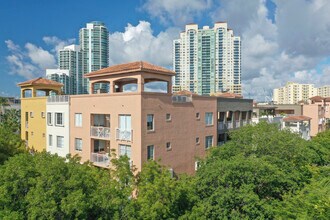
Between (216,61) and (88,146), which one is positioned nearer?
(88,146)

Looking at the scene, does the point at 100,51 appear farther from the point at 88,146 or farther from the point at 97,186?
the point at 97,186

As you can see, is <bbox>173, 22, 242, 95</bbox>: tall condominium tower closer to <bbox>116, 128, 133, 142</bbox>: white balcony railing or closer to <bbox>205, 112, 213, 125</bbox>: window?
<bbox>205, 112, 213, 125</bbox>: window

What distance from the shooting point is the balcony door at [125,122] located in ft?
79.7

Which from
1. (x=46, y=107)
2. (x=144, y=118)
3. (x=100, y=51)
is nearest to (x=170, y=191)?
(x=144, y=118)

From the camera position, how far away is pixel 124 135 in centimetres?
2436

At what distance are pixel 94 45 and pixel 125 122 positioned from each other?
69669 mm

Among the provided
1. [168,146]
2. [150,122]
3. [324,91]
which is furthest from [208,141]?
[324,91]

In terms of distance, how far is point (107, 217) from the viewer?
1462 cm

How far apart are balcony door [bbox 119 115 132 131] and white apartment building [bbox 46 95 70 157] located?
8214 mm

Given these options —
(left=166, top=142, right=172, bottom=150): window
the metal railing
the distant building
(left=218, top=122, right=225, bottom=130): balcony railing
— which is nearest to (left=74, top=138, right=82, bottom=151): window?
the metal railing

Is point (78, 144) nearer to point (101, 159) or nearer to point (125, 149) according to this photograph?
point (101, 159)

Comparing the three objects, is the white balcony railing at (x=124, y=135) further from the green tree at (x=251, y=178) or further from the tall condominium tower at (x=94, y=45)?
the tall condominium tower at (x=94, y=45)

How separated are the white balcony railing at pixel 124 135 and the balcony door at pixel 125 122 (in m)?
0.22

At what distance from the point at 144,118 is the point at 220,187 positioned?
28.4ft
